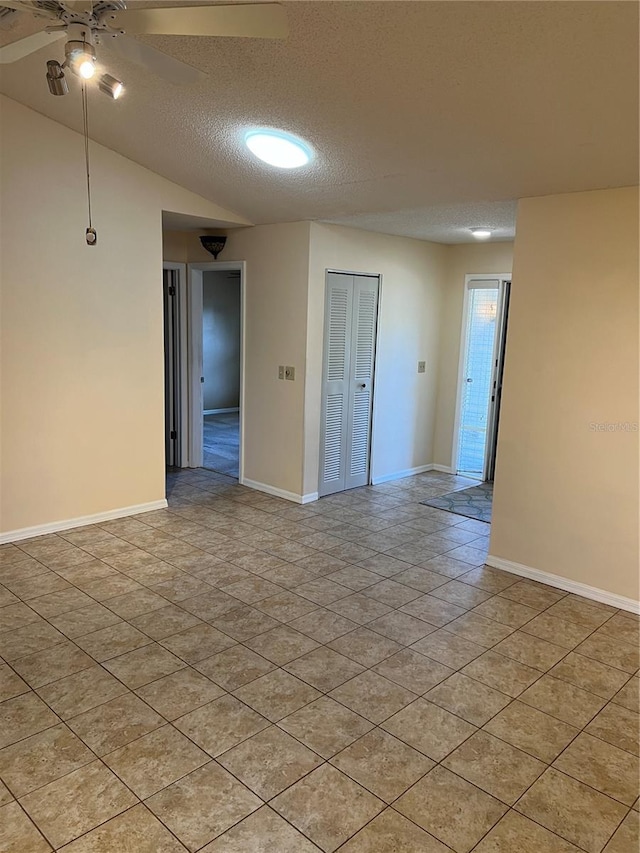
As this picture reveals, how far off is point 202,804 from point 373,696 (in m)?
0.87

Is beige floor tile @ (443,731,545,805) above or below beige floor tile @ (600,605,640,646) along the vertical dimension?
below

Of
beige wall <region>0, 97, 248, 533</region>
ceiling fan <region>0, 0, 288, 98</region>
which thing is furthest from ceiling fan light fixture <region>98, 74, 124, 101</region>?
beige wall <region>0, 97, 248, 533</region>

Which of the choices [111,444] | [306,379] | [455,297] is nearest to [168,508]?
[111,444]

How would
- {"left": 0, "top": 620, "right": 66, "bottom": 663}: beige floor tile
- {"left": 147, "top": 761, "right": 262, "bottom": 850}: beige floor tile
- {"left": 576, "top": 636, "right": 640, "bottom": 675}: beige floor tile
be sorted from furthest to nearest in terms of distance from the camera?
{"left": 576, "top": 636, "right": 640, "bottom": 675}: beige floor tile
{"left": 0, "top": 620, "right": 66, "bottom": 663}: beige floor tile
{"left": 147, "top": 761, "right": 262, "bottom": 850}: beige floor tile

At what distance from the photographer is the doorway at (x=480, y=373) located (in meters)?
6.09

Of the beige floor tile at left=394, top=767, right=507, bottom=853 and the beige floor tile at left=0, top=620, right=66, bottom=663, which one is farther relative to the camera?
the beige floor tile at left=0, top=620, right=66, bottom=663

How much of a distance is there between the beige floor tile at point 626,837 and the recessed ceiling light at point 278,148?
11.2 ft

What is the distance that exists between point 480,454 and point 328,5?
4.85 meters

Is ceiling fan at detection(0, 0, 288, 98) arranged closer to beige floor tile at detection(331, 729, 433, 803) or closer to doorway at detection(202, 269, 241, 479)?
beige floor tile at detection(331, 729, 433, 803)

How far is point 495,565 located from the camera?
4023mm

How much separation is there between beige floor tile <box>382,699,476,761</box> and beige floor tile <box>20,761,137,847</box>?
102 centimetres

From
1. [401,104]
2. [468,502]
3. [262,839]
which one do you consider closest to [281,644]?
[262,839]

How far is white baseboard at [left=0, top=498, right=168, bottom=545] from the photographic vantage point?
4129 millimetres

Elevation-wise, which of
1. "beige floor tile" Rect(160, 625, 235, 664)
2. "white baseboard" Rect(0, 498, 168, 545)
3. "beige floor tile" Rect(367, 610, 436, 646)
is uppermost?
"white baseboard" Rect(0, 498, 168, 545)
